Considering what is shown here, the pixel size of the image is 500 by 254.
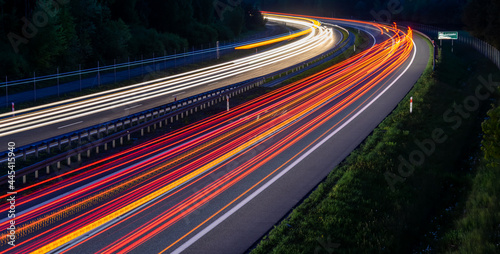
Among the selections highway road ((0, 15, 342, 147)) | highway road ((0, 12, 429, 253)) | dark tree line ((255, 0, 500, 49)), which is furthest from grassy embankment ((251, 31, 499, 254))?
dark tree line ((255, 0, 500, 49))

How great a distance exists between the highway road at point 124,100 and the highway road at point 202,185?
6178 millimetres

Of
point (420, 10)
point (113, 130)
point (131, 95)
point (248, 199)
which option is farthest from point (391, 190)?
point (420, 10)

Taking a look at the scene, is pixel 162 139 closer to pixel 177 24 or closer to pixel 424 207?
pixel 424 207

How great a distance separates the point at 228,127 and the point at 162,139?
389 centimetres

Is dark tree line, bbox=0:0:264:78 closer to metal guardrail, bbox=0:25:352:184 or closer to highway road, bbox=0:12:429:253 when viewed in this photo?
metal guardrail, bbox=0:25:352:184

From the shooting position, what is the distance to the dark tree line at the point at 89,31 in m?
43.9

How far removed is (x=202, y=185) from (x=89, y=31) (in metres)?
39.0

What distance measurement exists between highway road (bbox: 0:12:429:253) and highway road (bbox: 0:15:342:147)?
618 centimetres

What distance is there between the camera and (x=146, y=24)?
67562mm

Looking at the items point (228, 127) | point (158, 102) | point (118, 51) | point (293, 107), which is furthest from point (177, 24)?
point (228, 127)

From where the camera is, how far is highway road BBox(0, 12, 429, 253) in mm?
14070

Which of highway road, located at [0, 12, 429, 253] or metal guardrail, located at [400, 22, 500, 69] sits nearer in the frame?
highway road, located at [0, 12, 429, 253]

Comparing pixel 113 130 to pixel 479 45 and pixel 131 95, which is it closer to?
pixel 131 95

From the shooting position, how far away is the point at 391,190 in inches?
739
